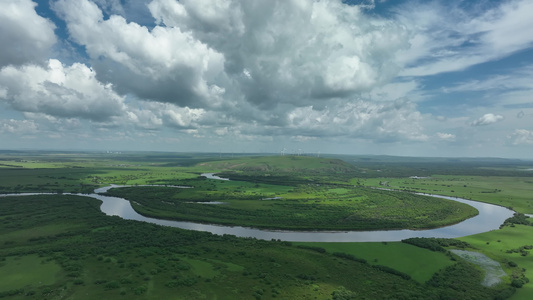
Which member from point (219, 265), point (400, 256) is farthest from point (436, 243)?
point (219, 265)

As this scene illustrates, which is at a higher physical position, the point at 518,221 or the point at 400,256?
the point at 518,221

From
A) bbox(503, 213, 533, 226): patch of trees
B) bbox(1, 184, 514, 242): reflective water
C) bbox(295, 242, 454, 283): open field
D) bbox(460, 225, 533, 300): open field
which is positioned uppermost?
bbox(503, 213, 533, 226): patch of trees

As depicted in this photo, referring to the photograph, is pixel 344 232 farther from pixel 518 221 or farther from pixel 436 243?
pixel 518 221

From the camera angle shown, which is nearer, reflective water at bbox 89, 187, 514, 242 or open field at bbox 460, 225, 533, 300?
open field at bbox 460, 225, 533, 300

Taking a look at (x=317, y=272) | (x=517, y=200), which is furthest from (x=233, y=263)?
(x=517, y=200)

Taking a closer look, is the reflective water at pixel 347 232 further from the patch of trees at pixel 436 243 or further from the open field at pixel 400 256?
the open field at pixel 400 256

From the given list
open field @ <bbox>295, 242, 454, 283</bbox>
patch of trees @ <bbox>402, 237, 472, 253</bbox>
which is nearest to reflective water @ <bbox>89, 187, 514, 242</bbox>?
patch of trees @ <bbox>402, 237, 472, 253</bbox>

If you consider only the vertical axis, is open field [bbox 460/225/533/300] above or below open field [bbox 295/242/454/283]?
above

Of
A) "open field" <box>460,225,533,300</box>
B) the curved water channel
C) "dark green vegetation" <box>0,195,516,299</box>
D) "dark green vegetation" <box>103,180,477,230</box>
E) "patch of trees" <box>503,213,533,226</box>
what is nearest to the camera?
"dark green vegetation" <box>0,195,516,299</box>

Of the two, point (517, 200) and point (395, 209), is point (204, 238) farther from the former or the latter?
point (517, 200)

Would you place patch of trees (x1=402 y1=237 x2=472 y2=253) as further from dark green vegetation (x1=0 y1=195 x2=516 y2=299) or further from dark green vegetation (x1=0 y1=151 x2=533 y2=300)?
dark green vegetation (x1=0 y1=195 x2=516 y2=299)
